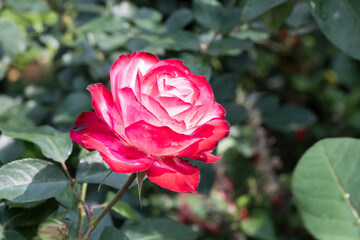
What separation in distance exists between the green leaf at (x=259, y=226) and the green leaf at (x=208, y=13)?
0.83 meters

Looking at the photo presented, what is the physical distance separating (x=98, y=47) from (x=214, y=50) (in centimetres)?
48

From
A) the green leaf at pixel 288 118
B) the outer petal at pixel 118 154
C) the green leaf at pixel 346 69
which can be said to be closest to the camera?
the outer petal at pixel 118 154

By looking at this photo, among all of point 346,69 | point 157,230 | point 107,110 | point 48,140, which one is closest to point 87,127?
point 107,110

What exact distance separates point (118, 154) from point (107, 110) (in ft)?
0.20

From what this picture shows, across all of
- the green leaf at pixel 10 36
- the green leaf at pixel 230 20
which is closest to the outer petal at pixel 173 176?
the green leaf at pixel 230 20

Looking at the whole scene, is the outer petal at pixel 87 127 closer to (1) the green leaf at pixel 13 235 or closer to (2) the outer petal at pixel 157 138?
(2) the outer petal at pixel 157 138

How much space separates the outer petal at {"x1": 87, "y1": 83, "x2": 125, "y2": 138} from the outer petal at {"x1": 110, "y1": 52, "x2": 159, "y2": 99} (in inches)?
0.7

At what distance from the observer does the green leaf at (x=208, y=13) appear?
98 centimetres

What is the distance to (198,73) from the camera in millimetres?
857

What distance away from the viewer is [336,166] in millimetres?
660

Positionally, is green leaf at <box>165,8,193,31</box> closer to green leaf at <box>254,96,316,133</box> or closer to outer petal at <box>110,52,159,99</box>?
green leaf at <box>254,96,316,133</box>

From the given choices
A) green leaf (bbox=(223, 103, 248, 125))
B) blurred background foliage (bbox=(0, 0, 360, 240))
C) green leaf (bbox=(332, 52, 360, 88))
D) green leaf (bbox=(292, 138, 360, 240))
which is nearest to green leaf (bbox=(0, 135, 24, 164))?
blurred background foliage (bbox=(0, 0, 360, 240))

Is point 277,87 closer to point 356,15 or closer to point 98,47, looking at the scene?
point 98,47

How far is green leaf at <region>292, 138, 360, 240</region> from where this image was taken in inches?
25.2
